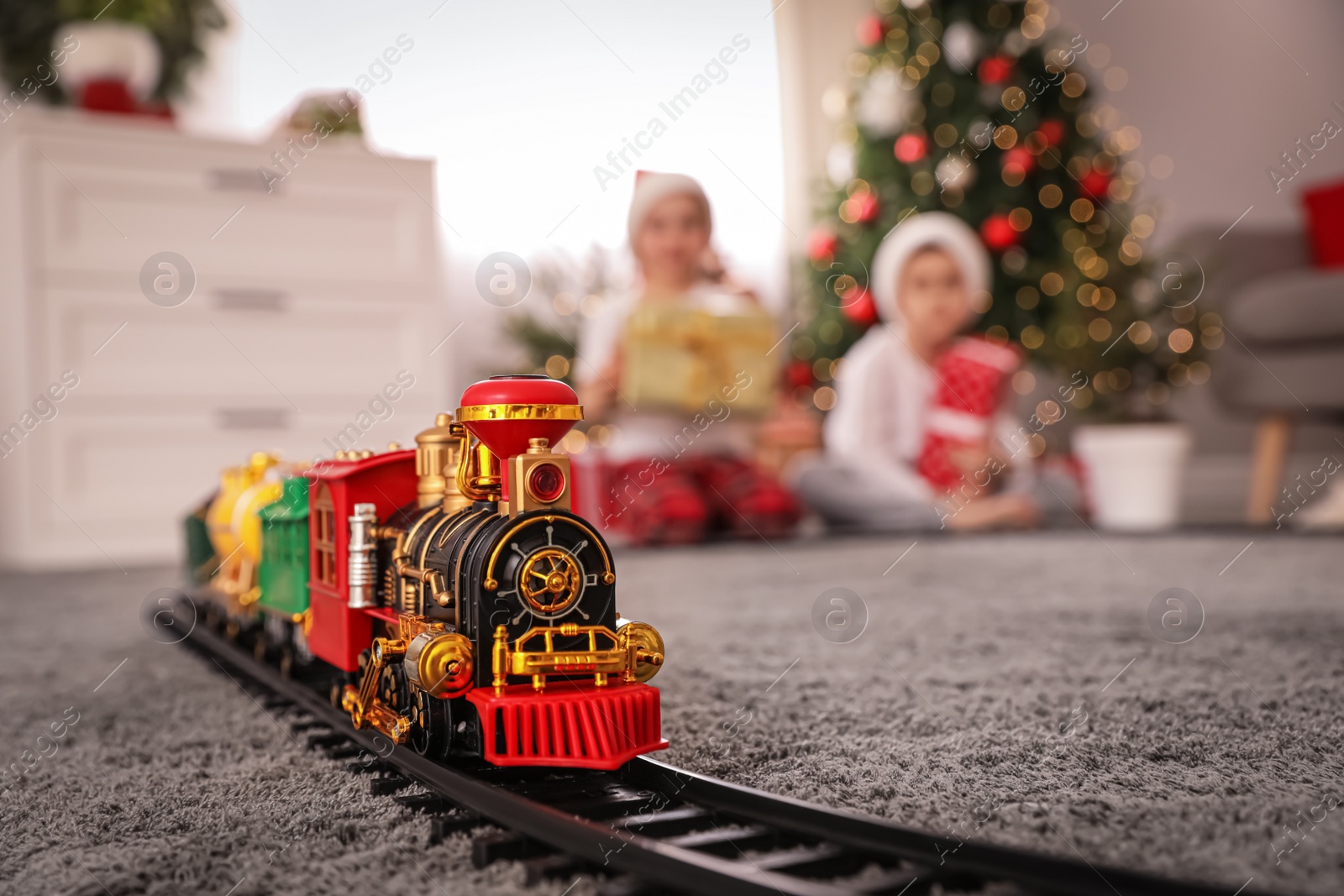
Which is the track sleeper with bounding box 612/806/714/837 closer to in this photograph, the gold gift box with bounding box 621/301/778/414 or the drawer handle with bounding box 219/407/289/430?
the gold gift box with bounding box 621/301/778/414

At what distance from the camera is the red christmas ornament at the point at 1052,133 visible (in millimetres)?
4230

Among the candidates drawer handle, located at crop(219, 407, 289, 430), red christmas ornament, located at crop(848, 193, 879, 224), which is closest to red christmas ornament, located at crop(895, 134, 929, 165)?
red christmas ornament, located at crop(848, 193, 879, 224)

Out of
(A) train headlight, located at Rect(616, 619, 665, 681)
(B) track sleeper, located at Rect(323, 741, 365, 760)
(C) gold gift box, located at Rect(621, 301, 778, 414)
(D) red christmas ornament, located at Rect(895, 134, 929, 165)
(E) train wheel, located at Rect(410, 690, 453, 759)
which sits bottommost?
(B) track sleeper, located at Rect(323, 741, 365, 760)

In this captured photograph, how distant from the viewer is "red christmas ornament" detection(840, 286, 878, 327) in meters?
4.31

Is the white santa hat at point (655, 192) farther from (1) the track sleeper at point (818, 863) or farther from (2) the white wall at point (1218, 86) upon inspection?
(1) the track sleeper at point (818, 863)

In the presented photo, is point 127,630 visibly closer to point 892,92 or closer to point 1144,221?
point 892,92

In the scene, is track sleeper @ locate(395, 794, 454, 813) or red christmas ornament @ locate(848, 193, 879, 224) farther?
red christmas ornament @ locate(848, 193, 879, 224)

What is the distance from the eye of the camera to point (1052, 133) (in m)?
4.23

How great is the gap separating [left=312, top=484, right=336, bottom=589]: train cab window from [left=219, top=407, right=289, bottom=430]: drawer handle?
2.41 metres

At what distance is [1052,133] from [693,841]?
418 centimetres

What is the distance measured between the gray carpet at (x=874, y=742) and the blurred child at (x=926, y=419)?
1.38 metres

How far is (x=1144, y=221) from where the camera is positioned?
13.6 feet

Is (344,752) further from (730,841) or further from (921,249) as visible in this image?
(921,249)

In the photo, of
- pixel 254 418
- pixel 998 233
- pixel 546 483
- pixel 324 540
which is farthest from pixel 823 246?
pixel 546 483
